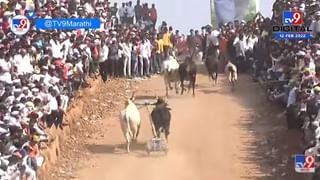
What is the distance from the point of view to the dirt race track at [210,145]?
77.6 ft

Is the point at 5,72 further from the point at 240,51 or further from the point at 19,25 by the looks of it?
the point at 240,51

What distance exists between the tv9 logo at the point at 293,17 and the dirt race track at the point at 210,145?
2.80 metres

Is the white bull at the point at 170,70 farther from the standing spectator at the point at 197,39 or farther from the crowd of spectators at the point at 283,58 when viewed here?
the standing spectator at the point at 197,39

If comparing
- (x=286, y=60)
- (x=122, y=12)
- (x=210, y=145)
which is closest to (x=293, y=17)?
(x=286, y=60)

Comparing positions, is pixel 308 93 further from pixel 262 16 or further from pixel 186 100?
pixel 262 16

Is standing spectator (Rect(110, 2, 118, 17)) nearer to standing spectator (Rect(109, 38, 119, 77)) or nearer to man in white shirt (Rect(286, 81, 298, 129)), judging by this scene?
standing spectator (Rect(109, 38, 119, 77))

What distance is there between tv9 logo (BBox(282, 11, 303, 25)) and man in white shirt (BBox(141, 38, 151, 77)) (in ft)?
20.6

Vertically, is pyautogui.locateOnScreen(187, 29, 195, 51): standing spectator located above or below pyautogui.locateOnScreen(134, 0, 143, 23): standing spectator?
below

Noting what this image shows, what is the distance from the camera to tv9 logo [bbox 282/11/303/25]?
3039 centimetres

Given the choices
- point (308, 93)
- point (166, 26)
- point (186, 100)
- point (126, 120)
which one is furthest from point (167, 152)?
point (166, 26)

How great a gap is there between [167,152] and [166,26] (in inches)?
534

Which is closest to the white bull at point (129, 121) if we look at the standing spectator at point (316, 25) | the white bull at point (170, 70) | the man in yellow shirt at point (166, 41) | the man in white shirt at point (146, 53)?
the white bull at point (170, 70)

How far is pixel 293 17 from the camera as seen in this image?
100 feet

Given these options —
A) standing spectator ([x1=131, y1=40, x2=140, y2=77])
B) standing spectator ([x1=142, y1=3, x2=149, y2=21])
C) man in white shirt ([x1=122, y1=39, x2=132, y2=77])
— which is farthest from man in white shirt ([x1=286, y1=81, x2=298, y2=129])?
standing spectator ([x1=142, y1=3, x2=149, y2=21])
